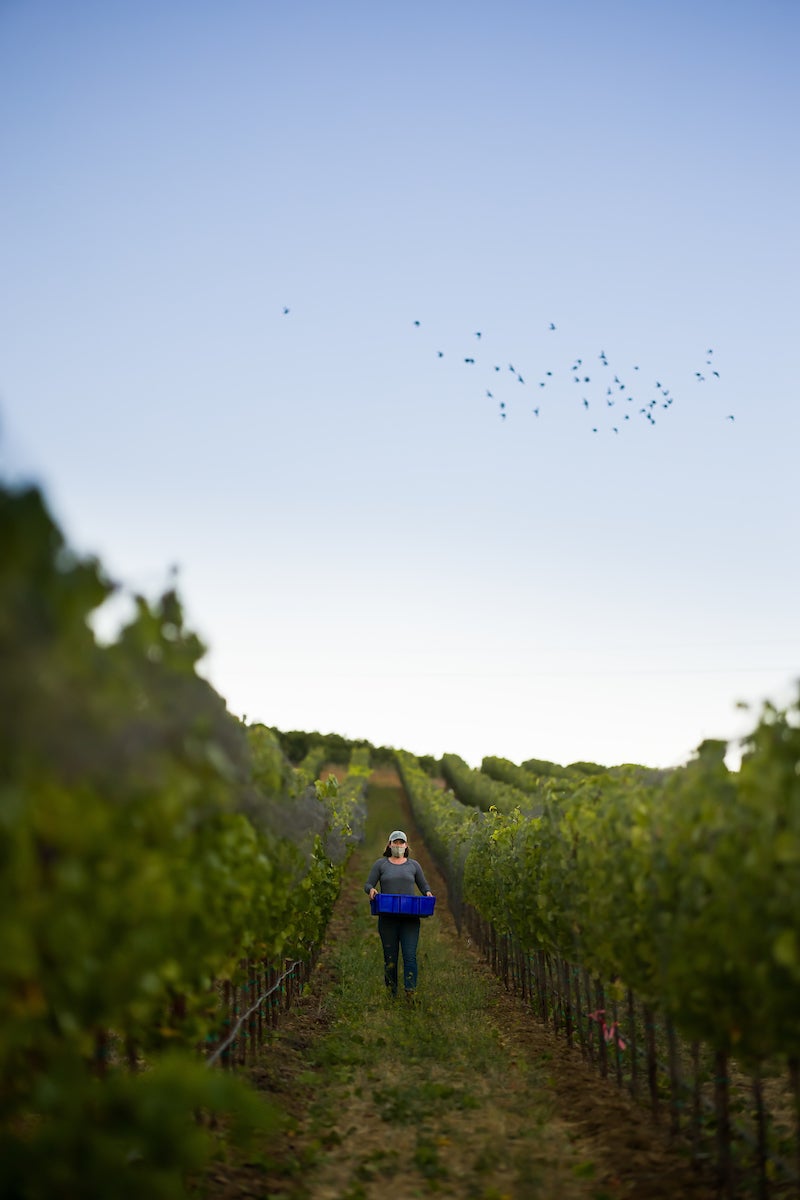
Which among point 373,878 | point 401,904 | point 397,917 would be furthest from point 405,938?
point 373,878

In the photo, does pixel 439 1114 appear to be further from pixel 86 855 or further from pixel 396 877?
pixel 86 855

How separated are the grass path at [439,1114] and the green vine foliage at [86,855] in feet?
6.92

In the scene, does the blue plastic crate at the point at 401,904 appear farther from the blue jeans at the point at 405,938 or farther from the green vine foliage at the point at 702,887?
the green vine foliage at the point at 702,887

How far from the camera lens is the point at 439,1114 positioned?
7.23m

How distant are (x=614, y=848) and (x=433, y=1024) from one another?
4.37 metres

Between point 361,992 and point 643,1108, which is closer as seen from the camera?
point 643,1108

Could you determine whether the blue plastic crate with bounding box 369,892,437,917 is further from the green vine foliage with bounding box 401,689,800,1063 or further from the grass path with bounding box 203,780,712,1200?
the green vine foliage with bounding box 401,689,800,1063

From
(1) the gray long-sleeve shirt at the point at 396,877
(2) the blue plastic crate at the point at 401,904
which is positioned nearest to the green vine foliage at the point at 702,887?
(2) the blue plastic crate at the point at 401,904

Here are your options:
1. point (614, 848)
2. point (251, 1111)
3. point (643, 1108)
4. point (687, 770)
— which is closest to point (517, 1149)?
point (643, 1108)

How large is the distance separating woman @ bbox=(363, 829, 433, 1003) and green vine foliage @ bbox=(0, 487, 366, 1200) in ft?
23.3

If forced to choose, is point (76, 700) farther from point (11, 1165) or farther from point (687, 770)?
point (687, 770)

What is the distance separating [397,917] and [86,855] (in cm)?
846

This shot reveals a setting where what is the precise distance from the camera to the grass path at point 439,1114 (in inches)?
227

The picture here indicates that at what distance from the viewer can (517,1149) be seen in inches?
251
